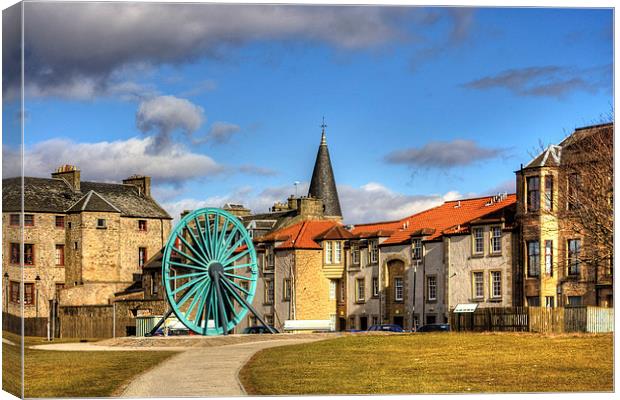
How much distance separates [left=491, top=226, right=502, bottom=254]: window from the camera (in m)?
65.4

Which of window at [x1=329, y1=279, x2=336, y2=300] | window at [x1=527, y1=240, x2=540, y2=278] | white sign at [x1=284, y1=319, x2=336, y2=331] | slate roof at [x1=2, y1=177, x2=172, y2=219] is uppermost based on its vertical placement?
slate roof at [x1=2, y1=177, x2=172, y2=219]

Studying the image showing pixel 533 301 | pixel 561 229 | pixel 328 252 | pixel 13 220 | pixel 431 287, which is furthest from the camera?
pixel 328 252

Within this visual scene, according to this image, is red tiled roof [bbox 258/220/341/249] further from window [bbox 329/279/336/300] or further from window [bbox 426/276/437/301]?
window [bbox 426/276/437/301]

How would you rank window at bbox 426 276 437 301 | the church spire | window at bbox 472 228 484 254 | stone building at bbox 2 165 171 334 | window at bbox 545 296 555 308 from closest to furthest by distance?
window at bbox 545 296 555 308, window at bbox 472 228 484 254, window at bbox 426 276 437 301, stone building at bbox 2 165 171 334, the church spire

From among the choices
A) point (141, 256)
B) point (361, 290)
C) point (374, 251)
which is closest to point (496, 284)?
point (374, 251)

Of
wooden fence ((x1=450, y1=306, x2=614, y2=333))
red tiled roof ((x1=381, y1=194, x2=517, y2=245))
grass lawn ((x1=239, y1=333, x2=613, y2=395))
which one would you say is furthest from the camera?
red tiled roof ((x1=381, y1=194, x2=517, y2=245))

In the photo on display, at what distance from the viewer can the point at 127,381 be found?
30156 mm

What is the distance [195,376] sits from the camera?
102 feet

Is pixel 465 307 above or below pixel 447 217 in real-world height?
below

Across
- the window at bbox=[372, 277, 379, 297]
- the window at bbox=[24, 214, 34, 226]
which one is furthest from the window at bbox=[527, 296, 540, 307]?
the window at bbox=[24, 214, 34, 226]

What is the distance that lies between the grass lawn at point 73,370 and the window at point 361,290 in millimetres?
33636

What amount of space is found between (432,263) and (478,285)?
3.74 metres

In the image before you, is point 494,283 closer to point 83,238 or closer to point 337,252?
point 337,252

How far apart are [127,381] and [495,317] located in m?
22.6
